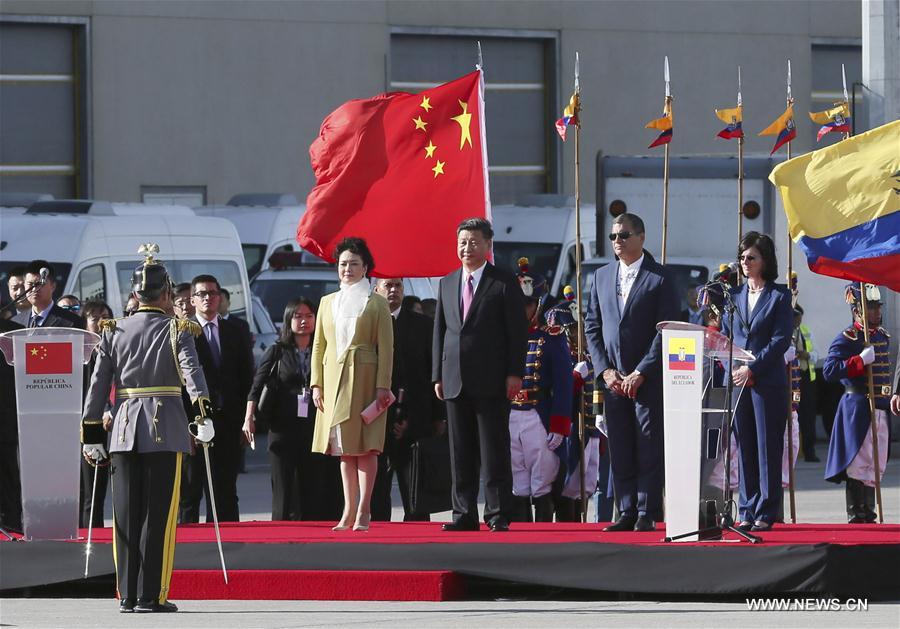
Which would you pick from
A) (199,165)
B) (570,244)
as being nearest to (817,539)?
(570,244)

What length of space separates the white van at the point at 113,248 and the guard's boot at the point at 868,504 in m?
8.79

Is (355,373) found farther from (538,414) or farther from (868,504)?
(868,504)

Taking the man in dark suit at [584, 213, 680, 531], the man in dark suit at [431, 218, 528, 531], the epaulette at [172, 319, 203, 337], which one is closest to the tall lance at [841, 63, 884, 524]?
the man in dark suit at [584, 213, 680, 531]

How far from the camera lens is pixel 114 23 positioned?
33.1 meters

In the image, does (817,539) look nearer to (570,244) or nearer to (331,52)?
(570,244)

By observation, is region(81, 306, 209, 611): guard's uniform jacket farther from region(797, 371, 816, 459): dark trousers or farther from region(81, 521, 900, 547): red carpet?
region(797, 371, 816, 459): dark trousers

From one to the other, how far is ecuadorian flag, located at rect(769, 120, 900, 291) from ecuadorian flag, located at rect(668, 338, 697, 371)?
1.52 metres

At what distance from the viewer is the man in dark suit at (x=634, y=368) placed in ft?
35.9

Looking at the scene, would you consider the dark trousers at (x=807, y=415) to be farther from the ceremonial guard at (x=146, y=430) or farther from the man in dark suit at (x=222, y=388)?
the ceremonial guard at (x=146, y=430)

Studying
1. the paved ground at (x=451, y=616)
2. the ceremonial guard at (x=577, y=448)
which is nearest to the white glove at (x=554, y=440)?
the ceremonial guard at (x=577, y=448)

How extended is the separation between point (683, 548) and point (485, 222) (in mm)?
2367

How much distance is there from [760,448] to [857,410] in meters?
3.22

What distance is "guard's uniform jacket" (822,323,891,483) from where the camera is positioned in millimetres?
13914

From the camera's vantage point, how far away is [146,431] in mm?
9695
